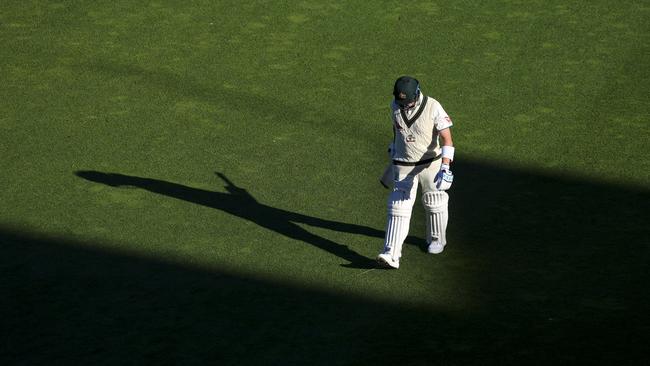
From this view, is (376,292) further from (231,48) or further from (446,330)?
(231,48)

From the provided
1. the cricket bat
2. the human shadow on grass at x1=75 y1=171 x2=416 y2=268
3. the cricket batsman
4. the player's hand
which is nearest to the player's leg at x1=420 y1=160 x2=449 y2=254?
the cricket batsman

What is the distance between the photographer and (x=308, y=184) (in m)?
11.6

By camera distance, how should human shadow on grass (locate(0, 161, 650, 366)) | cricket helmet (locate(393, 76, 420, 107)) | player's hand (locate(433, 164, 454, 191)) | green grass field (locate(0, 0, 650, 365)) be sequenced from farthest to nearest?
player's hand (locate(433, 164, 454, 191)) < cricket helmet (locate(393, 76, 420, 107)) < green grass field (locate(0, 0, 650, 365)) < human shadow on grass (locate(0, 161, 650, 366))

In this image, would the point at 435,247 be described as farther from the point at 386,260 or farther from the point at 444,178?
the point at 444,178

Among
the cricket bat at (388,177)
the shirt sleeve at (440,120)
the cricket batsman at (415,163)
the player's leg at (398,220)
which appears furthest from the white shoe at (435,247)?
the shirt sleeve at (440,120)

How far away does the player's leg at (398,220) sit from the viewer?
9.70 metres

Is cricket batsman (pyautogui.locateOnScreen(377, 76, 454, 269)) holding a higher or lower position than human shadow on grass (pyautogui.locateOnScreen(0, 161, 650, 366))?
higher

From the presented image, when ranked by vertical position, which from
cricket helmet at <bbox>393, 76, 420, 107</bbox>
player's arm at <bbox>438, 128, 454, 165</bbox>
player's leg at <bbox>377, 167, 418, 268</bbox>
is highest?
cricket helmet at <bbox>393, 76, 420, 107</bbox>

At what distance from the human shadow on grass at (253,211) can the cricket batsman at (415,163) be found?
0.47 metres

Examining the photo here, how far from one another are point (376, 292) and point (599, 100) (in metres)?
5.36

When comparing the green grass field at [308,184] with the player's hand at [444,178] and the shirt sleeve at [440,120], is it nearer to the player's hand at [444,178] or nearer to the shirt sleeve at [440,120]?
the player's hand at [444,178]

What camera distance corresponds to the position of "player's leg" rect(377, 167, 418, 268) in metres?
9.70

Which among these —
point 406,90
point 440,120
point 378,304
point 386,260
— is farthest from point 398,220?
point 406,90

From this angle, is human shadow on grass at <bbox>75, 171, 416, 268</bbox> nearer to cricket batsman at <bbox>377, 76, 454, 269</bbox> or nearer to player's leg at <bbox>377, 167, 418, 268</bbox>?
player's leg at <bbox>377, 167, 418, 268</bbox>
